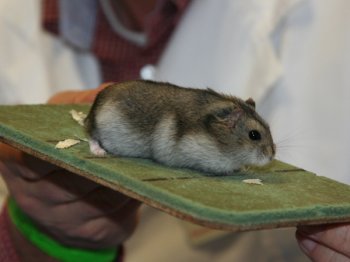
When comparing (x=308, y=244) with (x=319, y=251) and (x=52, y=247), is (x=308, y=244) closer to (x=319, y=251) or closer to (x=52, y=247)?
(x=319, y=251)

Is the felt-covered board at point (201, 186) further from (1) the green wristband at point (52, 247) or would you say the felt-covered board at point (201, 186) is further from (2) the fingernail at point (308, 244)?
(1) the green wristband at point (52, 247)

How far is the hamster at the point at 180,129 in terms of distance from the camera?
796 mm

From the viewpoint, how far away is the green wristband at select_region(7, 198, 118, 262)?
45.0 inches

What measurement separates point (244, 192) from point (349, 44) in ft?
2.51

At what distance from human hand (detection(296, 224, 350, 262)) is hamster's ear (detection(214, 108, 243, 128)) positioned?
0.17 metres

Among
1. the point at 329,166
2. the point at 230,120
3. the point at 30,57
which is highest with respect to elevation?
the point at 230,120

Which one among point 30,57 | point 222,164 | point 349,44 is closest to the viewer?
point 222,164

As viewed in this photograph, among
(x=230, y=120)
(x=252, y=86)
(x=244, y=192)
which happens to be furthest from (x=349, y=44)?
(x=244, y=192)

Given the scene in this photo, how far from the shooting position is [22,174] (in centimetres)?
103

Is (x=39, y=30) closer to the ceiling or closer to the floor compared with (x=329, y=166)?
closer to the ceiling

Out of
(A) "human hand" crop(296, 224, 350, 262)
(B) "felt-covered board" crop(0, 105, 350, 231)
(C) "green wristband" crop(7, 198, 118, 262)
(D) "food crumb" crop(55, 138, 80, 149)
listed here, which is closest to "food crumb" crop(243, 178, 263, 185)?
(B) "felt-covered board" crop(0, 105, 350, 231)

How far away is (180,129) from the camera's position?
0.80 meters

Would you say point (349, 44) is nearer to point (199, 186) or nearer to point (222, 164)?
point (222, 164)

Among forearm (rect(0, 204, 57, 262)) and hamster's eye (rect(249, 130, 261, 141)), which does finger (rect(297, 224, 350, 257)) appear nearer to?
hamster's eye (rect(249, 130, 261, 141))
